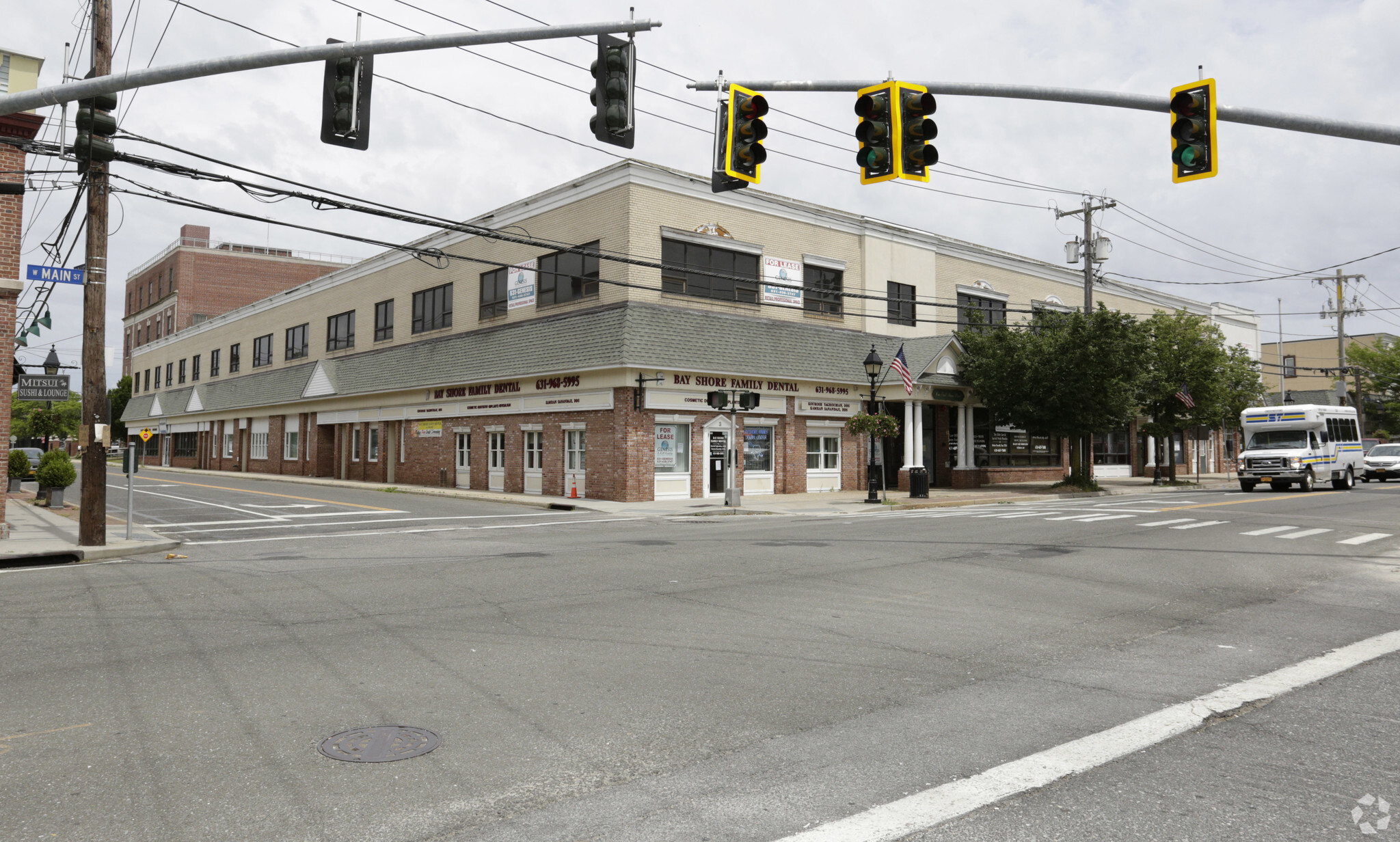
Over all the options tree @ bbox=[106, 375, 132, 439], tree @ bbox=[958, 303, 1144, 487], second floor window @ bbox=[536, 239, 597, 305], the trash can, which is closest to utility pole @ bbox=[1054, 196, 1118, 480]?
tree @ bbox=[958, 303, 1144, 487]

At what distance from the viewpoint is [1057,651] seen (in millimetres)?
7152

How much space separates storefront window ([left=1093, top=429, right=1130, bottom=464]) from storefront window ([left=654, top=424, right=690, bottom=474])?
972 inches

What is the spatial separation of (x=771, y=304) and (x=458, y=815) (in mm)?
26683

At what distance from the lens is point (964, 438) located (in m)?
34.9

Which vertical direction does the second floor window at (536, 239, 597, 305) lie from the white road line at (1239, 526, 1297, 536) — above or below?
above

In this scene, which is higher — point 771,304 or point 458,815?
point 771,304

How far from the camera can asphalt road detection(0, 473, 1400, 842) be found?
3973mm

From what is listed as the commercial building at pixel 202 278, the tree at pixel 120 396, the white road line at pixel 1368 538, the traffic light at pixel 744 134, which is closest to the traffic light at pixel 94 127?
the traffic light at pixel 744 134

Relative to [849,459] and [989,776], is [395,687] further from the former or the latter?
[849,459]

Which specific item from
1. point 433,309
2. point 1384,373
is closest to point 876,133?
point 433,309

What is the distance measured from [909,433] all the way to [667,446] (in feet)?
32.9

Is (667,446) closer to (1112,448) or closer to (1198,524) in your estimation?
(1198,524)

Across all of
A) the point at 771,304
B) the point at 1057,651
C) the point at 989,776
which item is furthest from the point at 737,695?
the point at 771,304

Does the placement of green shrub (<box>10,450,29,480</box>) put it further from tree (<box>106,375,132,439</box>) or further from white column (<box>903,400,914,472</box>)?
tree (<box>106,375,132,439</box>)
